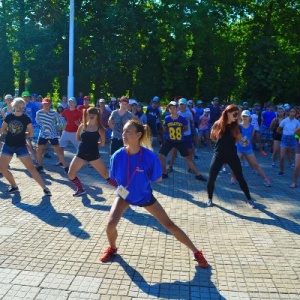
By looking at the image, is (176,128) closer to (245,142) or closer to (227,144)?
(245,142)

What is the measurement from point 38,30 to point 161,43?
751 cm

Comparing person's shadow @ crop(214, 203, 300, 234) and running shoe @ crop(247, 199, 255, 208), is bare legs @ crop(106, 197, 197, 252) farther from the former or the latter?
running shoe @ crop(247, 199, 255, 208)

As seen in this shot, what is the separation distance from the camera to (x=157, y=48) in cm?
2456

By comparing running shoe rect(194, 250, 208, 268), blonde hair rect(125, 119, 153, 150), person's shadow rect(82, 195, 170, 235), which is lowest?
person's shadow rect(82, 195, 170, 235)

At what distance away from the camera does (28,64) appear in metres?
24.4

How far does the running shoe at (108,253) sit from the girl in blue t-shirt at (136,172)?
0.35 m

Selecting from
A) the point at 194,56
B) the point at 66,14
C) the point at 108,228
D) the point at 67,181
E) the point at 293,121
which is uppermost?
the point at 66,14

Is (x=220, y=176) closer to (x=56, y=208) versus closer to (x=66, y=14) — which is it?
(x=56, y=208)

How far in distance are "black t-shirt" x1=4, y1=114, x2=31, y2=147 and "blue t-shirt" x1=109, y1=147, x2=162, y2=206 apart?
136 inches

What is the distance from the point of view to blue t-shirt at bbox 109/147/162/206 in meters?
4.27

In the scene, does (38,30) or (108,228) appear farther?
(38,30)

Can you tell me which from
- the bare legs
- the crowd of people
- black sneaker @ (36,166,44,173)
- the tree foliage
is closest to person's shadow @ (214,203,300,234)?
the crowd of people

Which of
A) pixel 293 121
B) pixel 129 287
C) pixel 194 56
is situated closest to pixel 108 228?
pixel 129 287

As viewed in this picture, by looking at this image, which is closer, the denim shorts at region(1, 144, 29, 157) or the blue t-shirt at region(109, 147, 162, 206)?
the blue t-shirt at region(109, 147, 162, 206)
